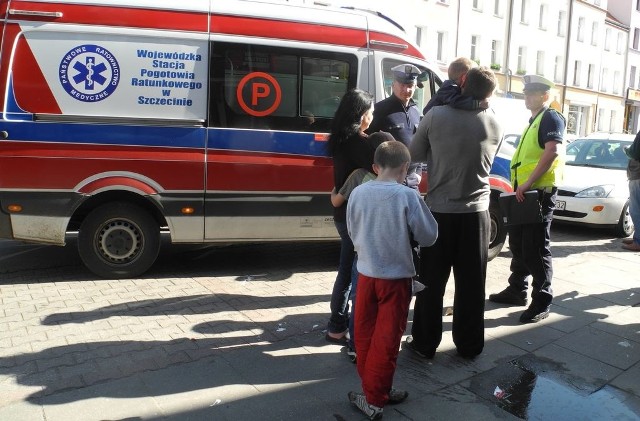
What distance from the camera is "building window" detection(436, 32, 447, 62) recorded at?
29938 mm

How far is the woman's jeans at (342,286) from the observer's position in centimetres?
413

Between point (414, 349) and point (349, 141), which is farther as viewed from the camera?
point (414, 349)

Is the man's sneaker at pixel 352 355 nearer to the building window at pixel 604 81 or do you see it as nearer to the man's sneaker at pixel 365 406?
the man's sneaker at pixel 365 406

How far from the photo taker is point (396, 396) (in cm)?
344

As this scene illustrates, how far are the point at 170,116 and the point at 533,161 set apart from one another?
338cm

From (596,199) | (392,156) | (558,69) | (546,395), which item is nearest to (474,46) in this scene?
(558,69)

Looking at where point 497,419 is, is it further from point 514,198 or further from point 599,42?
point 599,42

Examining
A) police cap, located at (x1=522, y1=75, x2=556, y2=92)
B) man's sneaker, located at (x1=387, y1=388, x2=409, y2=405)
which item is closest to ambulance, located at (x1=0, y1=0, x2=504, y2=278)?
police cap, located at (x1=522, y1=75, x2=556, y2=92)

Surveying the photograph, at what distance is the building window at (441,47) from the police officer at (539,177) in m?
26.2

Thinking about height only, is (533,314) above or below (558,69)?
below

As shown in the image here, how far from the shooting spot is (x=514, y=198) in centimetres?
480

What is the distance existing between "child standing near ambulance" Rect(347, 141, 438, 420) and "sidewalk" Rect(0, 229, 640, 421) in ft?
0.98

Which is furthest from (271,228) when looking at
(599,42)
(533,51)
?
(599,42)

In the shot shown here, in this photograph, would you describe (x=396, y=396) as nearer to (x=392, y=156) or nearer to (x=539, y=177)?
(x=392, y=156)
